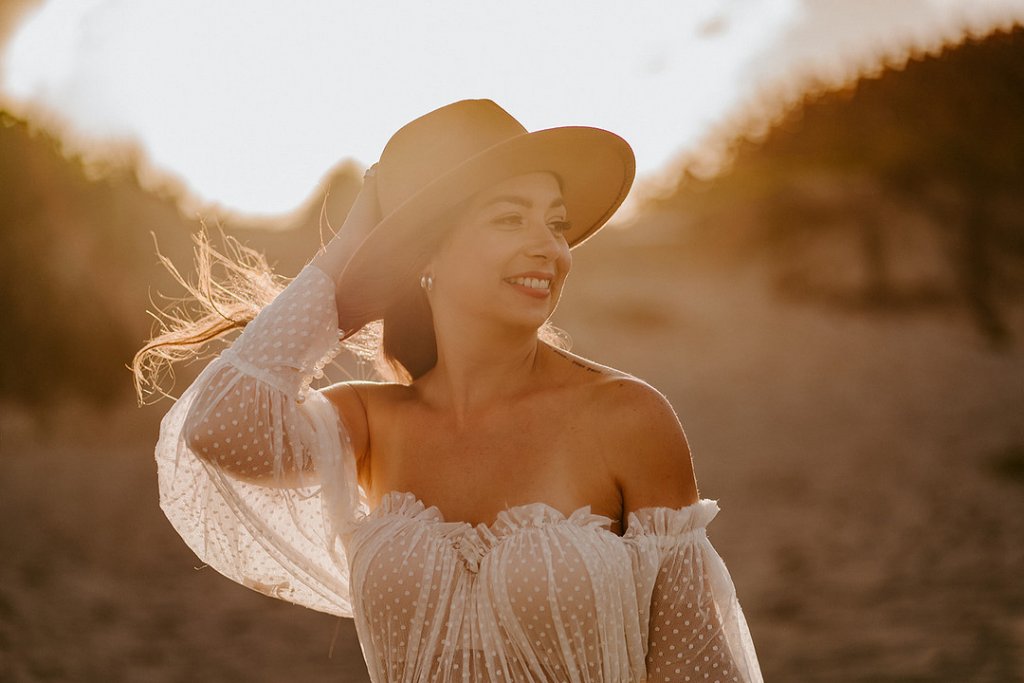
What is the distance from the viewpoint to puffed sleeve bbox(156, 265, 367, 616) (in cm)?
265

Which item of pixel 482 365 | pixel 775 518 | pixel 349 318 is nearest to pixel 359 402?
pixel 349 318

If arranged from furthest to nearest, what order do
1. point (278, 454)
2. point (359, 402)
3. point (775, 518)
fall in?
point (775, 518), point (359, 402), point (278, 454)

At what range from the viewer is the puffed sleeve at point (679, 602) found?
2438 mm

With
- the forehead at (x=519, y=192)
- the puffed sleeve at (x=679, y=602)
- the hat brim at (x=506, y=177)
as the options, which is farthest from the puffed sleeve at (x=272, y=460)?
the puffed sleeve at (x=679, y=602)

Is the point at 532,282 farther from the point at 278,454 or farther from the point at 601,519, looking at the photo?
the point at 278,454

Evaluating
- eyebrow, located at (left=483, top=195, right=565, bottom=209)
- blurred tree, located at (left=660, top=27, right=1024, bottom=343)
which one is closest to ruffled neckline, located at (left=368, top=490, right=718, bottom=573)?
eyebrow, located at (left=483, top=195, right=565, bottom=209)

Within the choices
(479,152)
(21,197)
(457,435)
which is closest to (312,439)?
(457,435)

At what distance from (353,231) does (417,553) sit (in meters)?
0.72

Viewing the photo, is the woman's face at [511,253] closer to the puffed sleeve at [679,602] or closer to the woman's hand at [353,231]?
the woman's hand at [353,231]

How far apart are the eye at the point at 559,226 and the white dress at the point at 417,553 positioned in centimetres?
49

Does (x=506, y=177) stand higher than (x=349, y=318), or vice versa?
(x=506, y=177)

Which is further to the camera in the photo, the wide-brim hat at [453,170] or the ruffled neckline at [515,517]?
the wide-brim hat at [453,170]

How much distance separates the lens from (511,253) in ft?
8.42

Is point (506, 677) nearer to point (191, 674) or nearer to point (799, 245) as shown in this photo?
point (191, 674)
